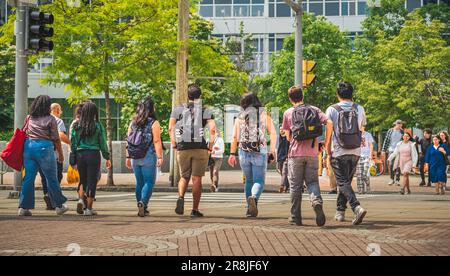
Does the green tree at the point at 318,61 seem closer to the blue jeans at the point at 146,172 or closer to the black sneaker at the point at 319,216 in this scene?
the blue jeans at the point at 146,172

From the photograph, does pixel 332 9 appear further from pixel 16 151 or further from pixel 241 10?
pixel 16 151

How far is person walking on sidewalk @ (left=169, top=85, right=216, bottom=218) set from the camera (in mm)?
12016

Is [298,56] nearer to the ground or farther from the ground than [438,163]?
farther from the ground

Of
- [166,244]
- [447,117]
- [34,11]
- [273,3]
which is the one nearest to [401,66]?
[447,117]

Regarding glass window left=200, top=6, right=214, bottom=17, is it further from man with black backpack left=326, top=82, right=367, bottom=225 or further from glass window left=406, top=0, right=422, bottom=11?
man with black backpack left=326, top=82, right=367, bottom=225

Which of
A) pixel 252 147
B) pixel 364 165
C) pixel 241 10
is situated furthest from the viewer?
pixel 241 10

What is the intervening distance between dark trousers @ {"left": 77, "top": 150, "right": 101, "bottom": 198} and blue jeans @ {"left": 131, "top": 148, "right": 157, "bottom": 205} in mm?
564

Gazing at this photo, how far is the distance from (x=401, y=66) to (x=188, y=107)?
30431mm

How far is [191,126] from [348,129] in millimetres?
2396

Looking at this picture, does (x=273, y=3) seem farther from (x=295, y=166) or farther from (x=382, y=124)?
(x=295, y=166)

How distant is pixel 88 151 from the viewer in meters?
12.5

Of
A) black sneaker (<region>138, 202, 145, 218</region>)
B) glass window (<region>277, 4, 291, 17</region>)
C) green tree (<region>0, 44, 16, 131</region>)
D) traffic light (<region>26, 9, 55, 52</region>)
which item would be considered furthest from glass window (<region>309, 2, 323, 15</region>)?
black sneaker (<region>138, 202, 145, 218</region>)

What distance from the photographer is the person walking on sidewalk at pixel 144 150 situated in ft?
40.1

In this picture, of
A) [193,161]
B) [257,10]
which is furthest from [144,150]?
[257,10]
